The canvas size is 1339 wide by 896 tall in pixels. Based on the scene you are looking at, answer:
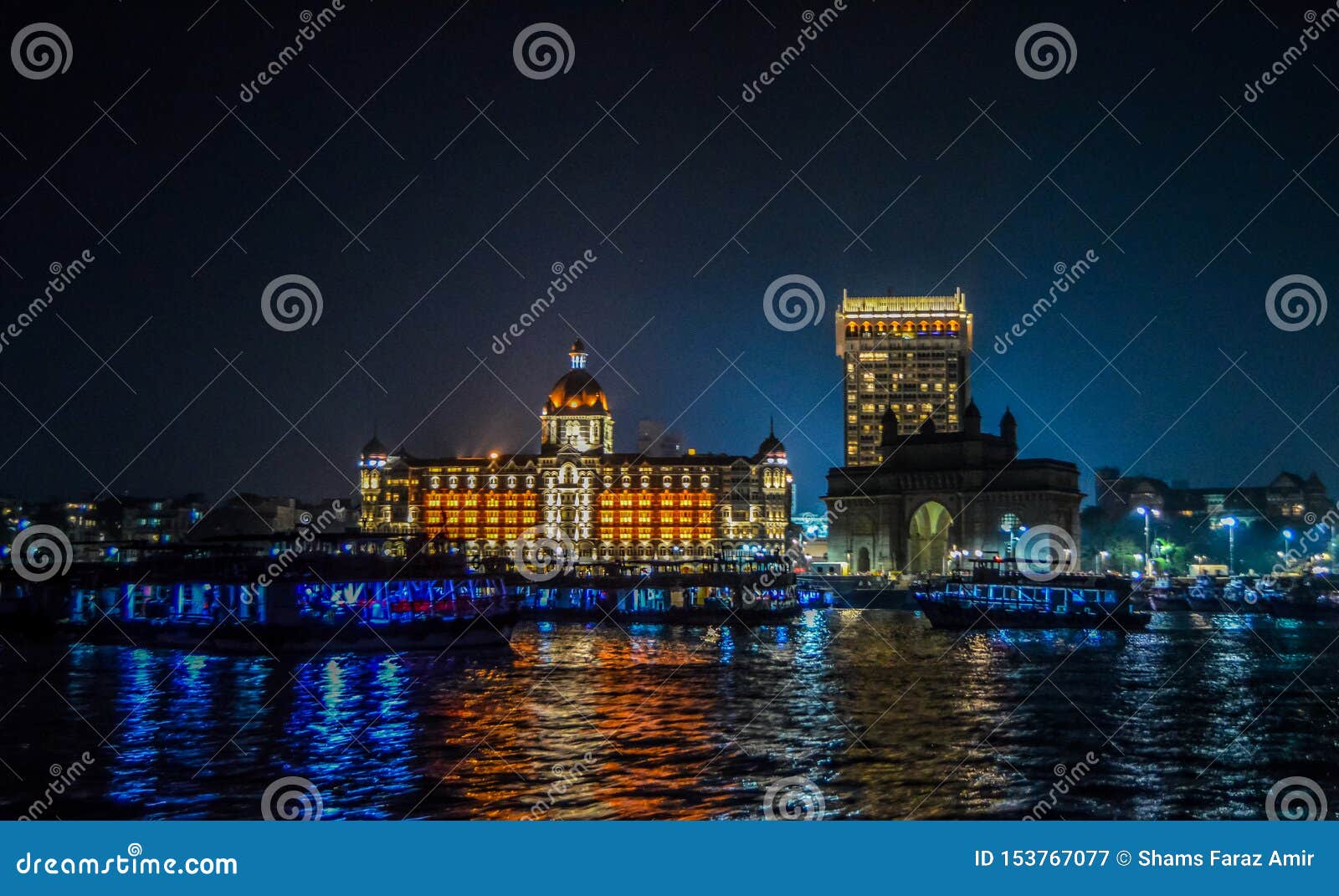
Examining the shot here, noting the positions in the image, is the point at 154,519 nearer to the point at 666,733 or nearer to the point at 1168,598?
the point at 1168,598

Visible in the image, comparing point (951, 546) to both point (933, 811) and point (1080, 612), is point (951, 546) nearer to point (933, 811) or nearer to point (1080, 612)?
point (1080, 612)

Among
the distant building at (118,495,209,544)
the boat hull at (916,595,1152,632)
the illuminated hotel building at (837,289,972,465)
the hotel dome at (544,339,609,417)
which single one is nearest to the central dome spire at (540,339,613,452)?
the hotel dome at (544,339,609,417)

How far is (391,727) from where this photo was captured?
99.8 ft

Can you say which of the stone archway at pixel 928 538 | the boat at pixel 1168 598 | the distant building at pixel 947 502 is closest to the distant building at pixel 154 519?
the distant building at pixel 947 502

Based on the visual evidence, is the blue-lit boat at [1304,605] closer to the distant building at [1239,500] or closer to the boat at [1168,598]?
the boat at [1168,598]

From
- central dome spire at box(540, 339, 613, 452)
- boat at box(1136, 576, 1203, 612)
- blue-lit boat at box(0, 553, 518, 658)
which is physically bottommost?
boat at box(1136, 576, 1203, 612)

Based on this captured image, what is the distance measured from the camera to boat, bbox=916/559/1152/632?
231ft

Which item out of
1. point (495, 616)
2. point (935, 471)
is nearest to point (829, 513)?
point (935, 471)

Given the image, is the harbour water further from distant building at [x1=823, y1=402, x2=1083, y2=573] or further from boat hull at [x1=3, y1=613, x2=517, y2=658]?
distant building at [x1=823, y1=402, x2=1083, y2=573]

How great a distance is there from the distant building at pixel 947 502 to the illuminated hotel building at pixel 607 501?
10884 mm

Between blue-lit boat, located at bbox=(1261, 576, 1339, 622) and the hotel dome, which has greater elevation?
the hotel dome

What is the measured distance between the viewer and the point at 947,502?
5369 inches

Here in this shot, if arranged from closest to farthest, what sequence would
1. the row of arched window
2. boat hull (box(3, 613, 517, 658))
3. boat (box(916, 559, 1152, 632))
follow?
1. boat hull (box(3, 613, 517, 658))
2. boat (box(916, 559, 1152, 632))
3. the row of arched window

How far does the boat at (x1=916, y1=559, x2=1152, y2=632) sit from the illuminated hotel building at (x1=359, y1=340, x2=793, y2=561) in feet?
240
